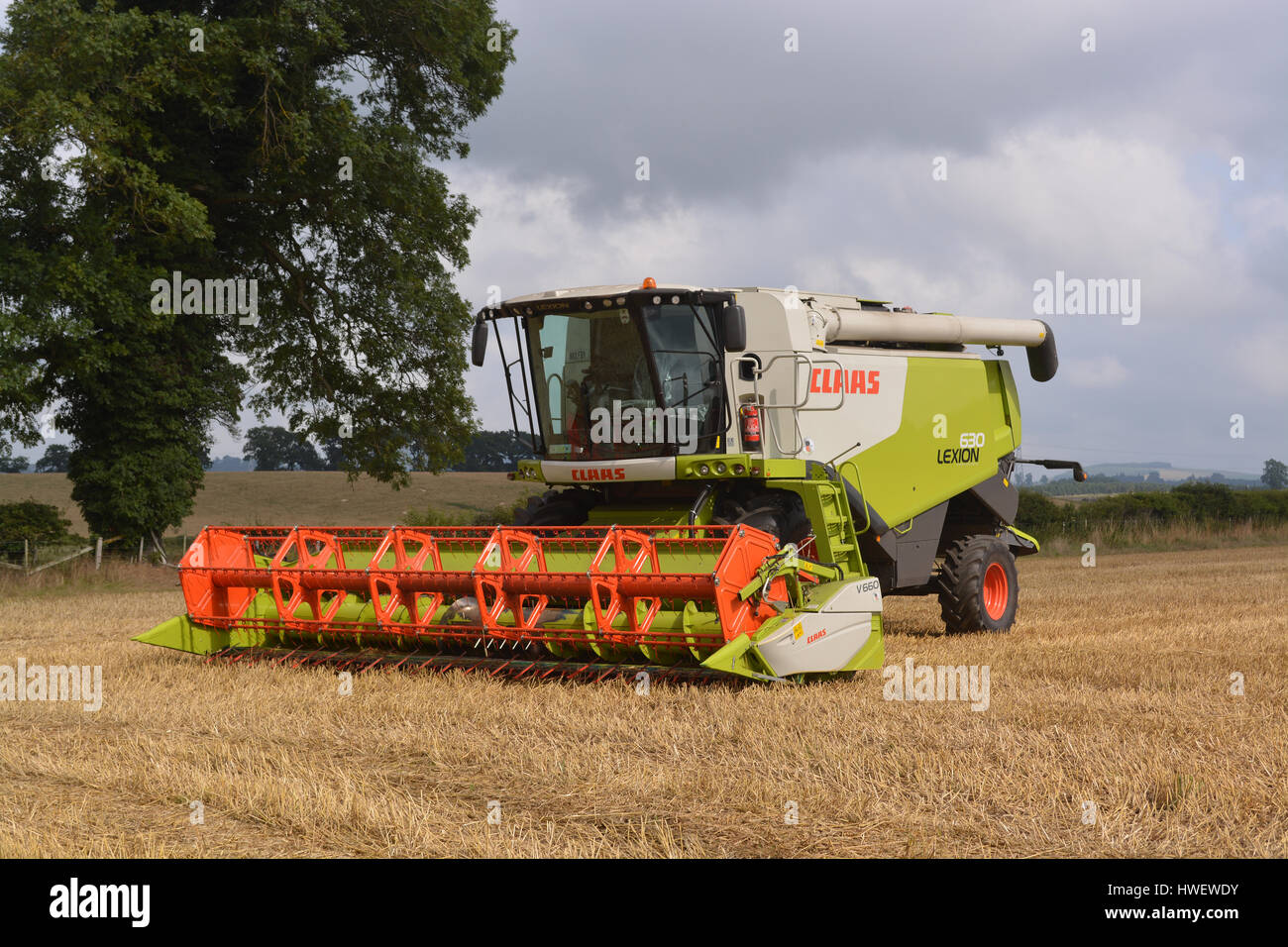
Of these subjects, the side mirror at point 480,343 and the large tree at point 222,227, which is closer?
the side mirror at point 480,343

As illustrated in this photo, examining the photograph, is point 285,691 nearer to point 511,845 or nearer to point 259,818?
point 259,818

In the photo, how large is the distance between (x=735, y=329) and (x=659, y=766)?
365 cm

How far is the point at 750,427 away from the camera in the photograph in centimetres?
835

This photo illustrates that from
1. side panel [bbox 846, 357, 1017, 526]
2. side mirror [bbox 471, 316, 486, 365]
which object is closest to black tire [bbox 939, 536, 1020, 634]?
side panel [bbox 846, 357, 1017, 526]

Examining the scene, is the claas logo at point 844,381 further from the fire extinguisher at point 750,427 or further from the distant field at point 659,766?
the distant field at point 659,766

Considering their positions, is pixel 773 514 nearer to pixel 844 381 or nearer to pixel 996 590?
pixel 844 381

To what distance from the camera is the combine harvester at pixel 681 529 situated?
22.5 feet

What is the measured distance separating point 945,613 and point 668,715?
15.3 feet

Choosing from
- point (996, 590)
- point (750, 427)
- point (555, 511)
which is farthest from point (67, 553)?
point (996, 590)

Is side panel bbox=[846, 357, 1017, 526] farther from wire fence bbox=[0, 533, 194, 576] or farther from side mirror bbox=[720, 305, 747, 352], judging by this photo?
wire fence bbox=[0, 533, 194, 576]

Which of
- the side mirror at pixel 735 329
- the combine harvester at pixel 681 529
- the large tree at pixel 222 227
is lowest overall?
the combine harvester at pixel 681 529

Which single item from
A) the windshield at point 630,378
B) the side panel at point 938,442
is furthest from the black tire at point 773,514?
the side panel at point 938,442

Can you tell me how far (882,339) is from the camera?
9.63 meters

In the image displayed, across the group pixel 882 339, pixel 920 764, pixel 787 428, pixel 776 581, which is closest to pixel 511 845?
pixel 920 764
